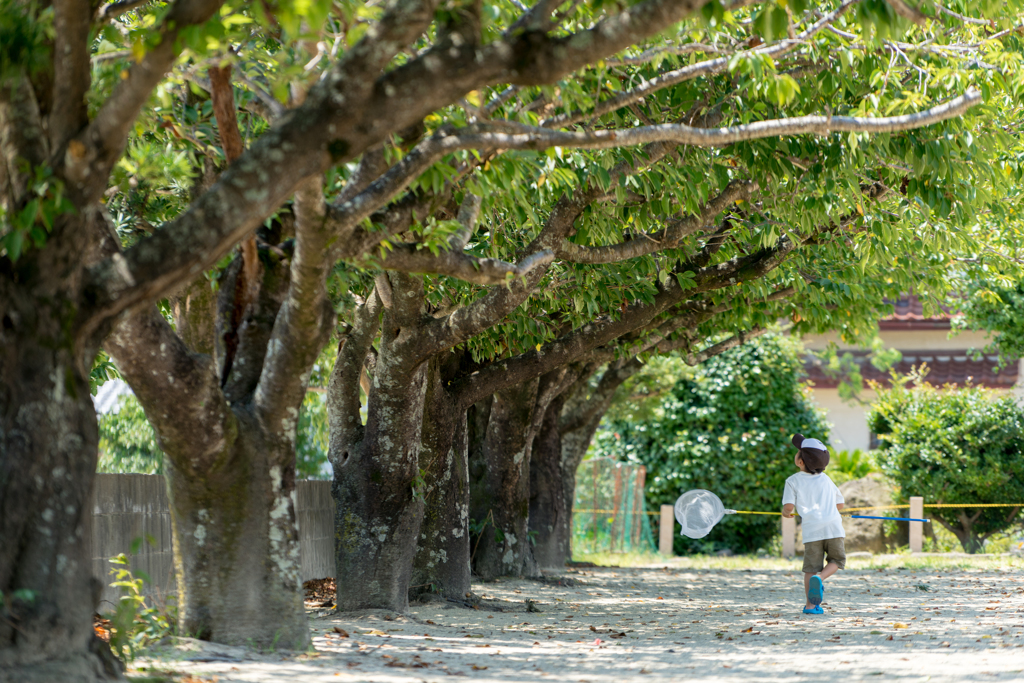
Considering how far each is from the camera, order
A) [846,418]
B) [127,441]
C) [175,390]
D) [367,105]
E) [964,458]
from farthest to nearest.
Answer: [846,418] < [964,458] < [127,441] < [175,390] < [367,105]

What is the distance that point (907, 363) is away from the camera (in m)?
27.8

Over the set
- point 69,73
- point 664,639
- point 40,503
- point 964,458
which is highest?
point 69,73

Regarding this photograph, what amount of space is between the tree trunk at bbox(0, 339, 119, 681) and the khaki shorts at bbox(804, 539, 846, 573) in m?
6.87

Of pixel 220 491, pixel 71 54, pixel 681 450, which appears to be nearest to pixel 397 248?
pixel 220 491

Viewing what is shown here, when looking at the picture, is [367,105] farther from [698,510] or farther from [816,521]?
[698,510]

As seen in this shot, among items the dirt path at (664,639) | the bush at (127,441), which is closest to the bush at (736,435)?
the dirt path at (664,639)

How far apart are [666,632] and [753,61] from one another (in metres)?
4.97

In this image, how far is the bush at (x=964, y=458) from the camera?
713 inches

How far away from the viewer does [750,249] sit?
10648 mm

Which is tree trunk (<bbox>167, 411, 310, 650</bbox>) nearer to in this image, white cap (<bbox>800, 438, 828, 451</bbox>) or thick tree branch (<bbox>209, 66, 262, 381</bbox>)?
thick tree branch (<bbox>209, 66, 262, 381</bbox>)

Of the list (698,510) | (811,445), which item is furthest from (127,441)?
(811,445)

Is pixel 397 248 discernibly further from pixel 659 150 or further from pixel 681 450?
pixel 681 450

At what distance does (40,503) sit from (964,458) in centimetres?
1748

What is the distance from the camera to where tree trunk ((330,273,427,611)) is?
8.41 m
